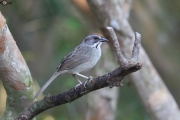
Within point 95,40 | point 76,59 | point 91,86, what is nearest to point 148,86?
point 95,40

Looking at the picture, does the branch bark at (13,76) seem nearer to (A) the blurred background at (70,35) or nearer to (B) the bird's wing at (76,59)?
(B) the bird's wing at (76,59)

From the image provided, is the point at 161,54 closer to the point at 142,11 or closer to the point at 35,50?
the point at 142,11

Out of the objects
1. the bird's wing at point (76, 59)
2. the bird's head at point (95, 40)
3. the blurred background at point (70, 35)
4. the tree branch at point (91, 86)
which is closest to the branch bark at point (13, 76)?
the tree branch at point (91, 86)

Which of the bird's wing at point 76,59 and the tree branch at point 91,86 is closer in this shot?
the tree branch at point 91,86

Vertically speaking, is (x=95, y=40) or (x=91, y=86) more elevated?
(x=95, y=40)

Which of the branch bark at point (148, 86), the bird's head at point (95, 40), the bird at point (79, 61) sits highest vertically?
the bird's head at point (95, 40)

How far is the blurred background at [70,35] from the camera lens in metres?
8.91

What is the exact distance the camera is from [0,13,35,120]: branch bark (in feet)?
15.4

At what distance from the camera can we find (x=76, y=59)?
19.0 feet

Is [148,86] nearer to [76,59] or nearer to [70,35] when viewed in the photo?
[76,59]

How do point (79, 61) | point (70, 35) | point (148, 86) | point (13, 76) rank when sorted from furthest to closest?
1. point (70, 35)
2. point (148, 86)
3. point (79, 61)
4. point (13, 76)

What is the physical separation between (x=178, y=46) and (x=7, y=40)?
6.20m

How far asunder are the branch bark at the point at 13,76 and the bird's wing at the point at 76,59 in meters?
0.74

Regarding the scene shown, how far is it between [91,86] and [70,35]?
5.69m
